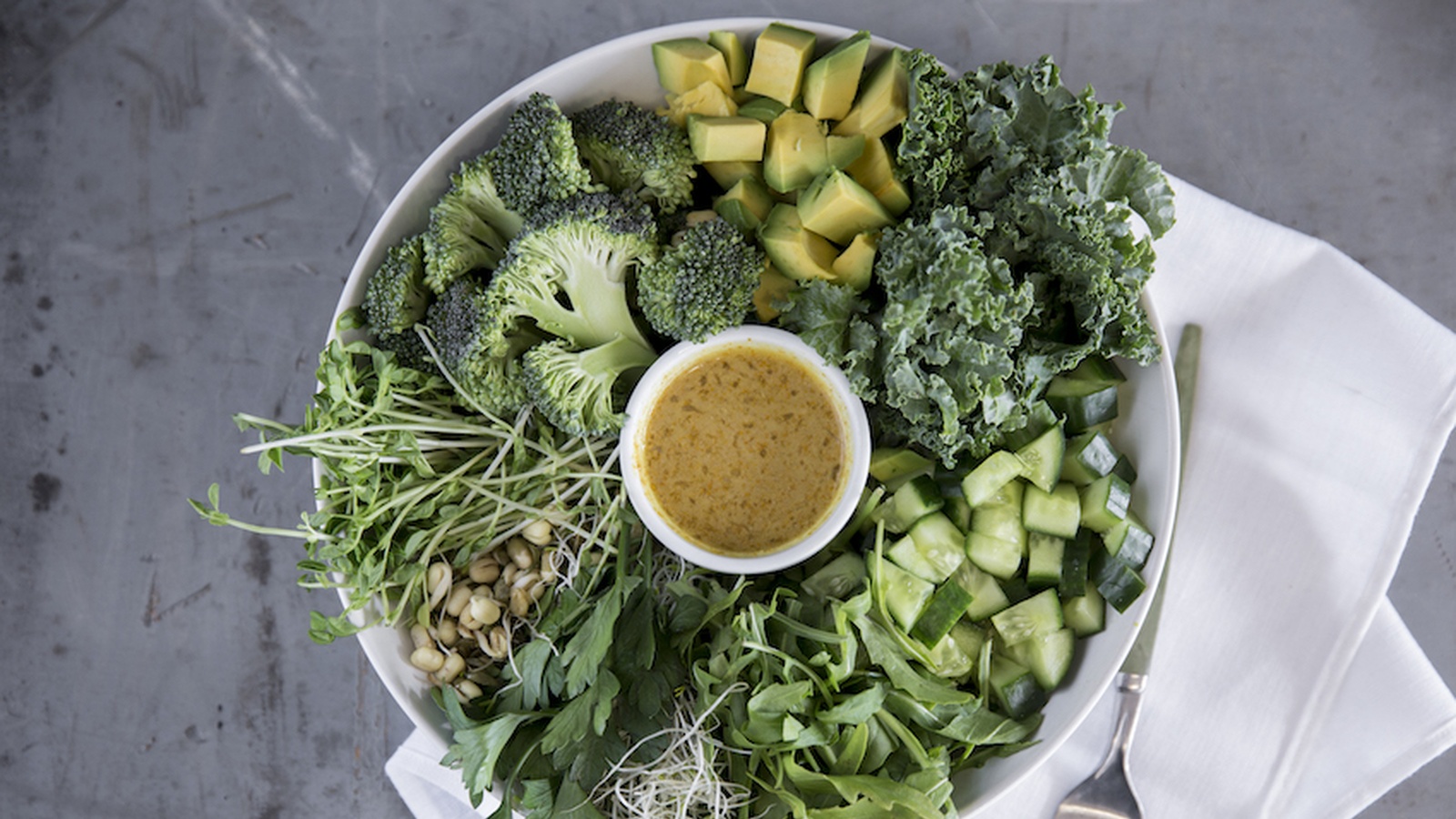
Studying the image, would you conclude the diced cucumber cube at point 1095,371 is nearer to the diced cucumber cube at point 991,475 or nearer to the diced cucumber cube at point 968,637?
the diced cucumber cube at point 991,475

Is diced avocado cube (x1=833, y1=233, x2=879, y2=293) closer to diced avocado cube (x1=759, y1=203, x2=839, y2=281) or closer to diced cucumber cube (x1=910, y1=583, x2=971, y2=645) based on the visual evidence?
diced avocado cube (x1=759, y1=203, x2=839, y2=281)

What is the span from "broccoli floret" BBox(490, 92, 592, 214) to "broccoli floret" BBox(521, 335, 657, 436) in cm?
36

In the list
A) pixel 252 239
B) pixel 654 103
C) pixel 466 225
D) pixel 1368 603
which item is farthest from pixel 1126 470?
pixel 252 239

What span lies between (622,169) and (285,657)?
183 cm

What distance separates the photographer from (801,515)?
8.14 ft

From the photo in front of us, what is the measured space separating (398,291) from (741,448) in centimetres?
94

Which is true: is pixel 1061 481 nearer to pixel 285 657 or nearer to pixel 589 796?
pixel 589 796

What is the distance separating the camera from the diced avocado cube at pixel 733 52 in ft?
7.80

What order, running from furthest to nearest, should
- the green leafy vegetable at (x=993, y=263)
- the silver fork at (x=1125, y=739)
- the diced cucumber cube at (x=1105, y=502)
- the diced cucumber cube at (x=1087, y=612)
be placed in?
the silver fork at (x=1125, y=739), the diced cucumber cube at (x=1087, y=612), the diced cucumber cube at (x=1105, y=502), the green leafy vegetable at (x=993, y=263)

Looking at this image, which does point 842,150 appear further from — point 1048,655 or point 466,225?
point 1048,655

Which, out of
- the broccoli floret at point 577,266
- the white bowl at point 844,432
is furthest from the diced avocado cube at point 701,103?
the white bowl at point 844,432

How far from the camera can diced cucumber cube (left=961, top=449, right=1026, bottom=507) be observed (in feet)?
7.66

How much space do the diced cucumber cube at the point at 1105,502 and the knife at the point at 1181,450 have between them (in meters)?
0.25

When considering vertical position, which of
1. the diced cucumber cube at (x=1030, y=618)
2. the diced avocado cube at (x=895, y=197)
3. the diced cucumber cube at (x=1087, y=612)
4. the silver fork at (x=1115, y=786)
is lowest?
the silver fork at (x=1115, y=786)
